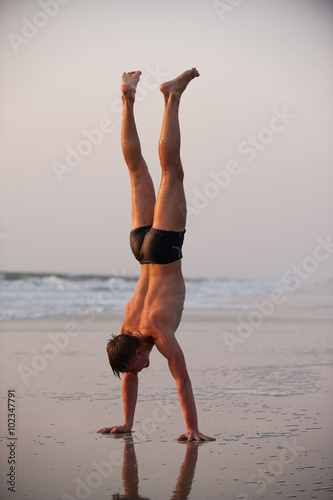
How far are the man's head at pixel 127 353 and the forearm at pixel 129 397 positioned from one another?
0.26 m

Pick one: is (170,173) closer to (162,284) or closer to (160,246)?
(160,246)

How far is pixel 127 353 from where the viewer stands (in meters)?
6.09

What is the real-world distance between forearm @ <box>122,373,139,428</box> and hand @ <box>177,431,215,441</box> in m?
0.53

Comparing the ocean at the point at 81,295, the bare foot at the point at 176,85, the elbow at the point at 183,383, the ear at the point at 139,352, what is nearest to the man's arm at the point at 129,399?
the ear at the point at 139,352

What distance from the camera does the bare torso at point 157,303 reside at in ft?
20.5

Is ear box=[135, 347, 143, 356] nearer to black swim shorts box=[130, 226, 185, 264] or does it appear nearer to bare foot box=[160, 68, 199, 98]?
A: black swim shorts box=[130, 226, 185, 264]

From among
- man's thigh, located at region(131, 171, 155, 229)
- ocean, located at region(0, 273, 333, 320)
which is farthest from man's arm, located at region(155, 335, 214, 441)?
ocean, located at region(0, 273, 333, 320)

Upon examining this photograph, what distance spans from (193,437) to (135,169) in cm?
228

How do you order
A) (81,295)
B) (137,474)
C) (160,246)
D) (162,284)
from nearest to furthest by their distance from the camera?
(137,474)
(160,246)
(162,284)
(81,295)

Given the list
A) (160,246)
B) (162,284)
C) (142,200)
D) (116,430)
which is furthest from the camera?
(142,200)

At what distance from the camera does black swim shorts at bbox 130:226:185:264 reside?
6309mm

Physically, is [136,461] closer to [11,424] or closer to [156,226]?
[11,424]

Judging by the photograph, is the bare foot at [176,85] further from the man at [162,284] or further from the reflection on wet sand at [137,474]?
the reflection on wet sand at [137,474]

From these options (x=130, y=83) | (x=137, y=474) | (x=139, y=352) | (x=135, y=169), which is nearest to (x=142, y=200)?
(x=135, y=169)
